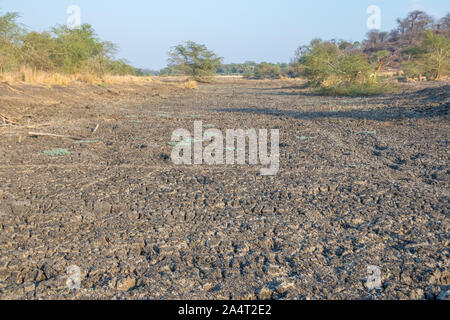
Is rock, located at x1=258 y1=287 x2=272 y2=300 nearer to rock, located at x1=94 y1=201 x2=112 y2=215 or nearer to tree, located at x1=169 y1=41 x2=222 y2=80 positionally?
rock, located at x1=94 y1=201 x2=112 y2=215

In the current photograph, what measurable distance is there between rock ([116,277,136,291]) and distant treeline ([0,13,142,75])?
13.9 m

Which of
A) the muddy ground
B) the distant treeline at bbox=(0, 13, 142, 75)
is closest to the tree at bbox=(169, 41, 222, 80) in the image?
the distant treeline at bbox=(0, 13, 142, 75)

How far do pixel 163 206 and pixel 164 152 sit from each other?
2122 mm

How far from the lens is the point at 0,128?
6215mm

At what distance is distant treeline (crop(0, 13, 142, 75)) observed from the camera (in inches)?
526

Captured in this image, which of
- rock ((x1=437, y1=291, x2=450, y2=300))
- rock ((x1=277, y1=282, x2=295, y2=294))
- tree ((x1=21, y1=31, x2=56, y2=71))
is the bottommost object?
rock ((x1=277, y1=282, x2=295, y2=294))

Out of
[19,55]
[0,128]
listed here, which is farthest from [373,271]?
[19,55]

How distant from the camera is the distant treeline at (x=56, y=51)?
43.8 ft

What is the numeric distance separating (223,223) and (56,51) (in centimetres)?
1873

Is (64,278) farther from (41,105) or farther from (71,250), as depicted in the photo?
(41,105)

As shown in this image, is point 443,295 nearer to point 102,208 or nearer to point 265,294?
point 265,294

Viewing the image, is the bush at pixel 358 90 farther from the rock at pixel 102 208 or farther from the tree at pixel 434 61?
the rock at pixel 102 208

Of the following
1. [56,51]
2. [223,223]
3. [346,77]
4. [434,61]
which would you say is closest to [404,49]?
[434,61]

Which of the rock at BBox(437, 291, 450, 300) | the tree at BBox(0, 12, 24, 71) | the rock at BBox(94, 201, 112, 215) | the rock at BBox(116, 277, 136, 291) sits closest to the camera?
the rock at BBox(437, 291, 450, 300)
